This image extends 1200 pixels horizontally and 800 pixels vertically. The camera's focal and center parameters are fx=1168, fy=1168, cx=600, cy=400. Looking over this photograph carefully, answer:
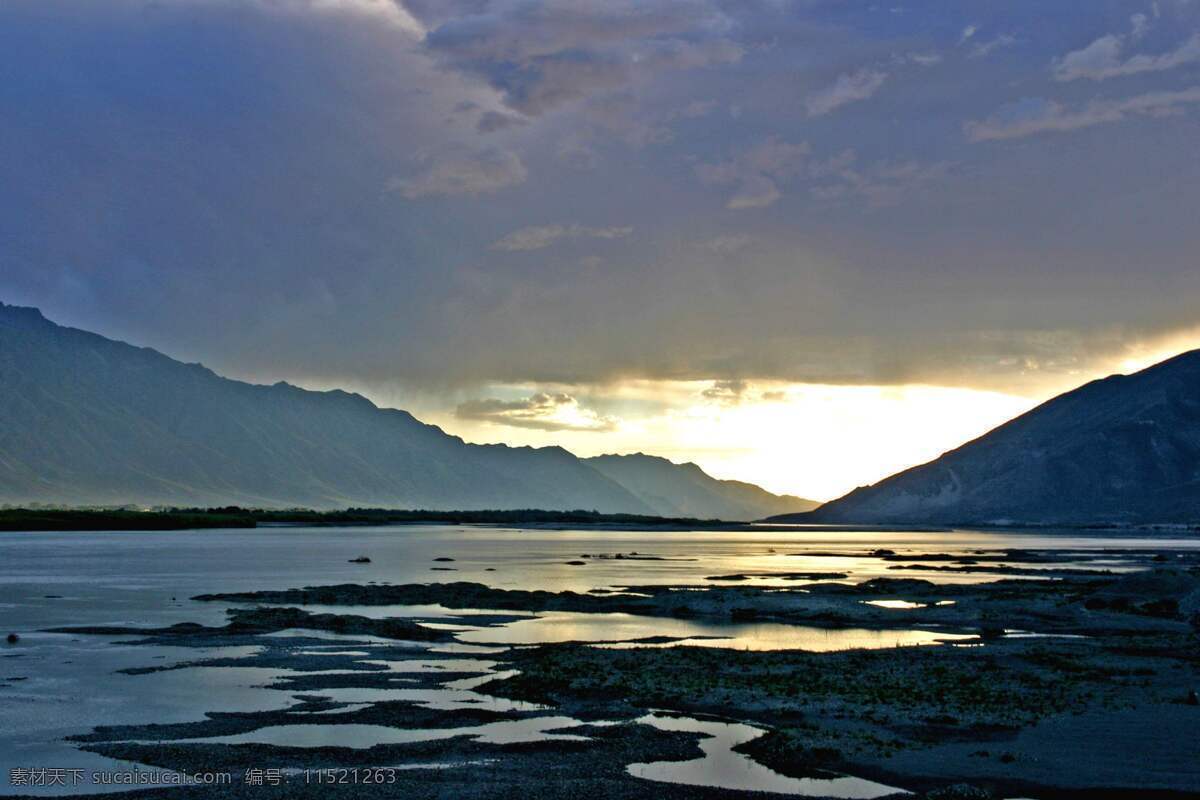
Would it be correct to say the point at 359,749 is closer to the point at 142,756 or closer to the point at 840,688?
the point at 142,756

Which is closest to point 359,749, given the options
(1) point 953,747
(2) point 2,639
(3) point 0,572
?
(1) point 953,747

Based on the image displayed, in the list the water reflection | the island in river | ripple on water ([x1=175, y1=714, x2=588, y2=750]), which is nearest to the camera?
the island in river

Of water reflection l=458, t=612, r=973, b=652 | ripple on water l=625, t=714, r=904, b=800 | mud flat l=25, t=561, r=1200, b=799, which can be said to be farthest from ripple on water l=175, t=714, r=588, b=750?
water reflection l=458, t=612, r=973, b=652

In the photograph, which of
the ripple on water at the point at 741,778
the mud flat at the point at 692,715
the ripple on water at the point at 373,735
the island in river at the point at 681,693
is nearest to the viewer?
the ripple on water at the point at 741,778

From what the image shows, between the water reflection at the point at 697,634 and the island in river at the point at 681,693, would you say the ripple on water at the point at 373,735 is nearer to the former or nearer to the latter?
the island in river at the point at 681,693

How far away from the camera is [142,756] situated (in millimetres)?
30453

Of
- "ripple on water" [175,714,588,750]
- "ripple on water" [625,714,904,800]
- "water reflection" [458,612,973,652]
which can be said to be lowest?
"ripple on water" [625,714,904,800]

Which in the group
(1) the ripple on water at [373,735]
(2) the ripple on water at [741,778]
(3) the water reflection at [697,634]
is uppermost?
(3) the water reflection at [697,634]

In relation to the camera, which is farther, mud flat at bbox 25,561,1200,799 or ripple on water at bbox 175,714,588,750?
ripple on water at bbox 175,714,588,750

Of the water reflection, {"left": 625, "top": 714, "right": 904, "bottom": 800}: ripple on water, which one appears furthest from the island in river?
the water reflection

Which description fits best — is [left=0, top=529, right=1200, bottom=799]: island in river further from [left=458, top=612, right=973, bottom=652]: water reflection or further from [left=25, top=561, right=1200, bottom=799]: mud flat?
[left=458, top=612, right=973, bottom=652]: water reflection

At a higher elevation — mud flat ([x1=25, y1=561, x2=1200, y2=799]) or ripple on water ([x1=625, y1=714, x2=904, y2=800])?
mud flat ([x1=25, y1=561, x2=1200, y2=799])

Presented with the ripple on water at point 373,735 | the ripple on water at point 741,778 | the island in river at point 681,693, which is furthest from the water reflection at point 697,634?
the ripple on water at point 741,778

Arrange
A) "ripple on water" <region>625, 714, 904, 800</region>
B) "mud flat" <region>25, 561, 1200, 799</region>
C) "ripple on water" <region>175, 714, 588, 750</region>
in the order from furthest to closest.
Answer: "ripple on water" <region>175, 714, 588, 750</region> → "mud flat" <region>25, 561, 1200, 799</region> → "ripple on water" <region>625, 714, 904, 800</region>
